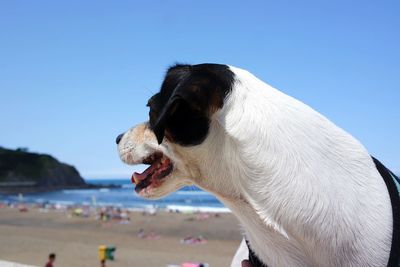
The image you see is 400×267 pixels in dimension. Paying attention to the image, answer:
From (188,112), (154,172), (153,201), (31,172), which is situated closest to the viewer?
(188,112)

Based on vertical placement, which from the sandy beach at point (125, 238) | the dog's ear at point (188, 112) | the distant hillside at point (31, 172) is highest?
the distant hillside at point (31, 172)

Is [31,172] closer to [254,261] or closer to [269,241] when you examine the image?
[254,261]

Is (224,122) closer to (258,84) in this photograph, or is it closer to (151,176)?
(258,84)

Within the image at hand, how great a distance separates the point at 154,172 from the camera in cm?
178

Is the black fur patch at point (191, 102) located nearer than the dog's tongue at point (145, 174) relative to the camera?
Yes

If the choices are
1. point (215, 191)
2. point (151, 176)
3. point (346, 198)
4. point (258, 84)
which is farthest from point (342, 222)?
point (151, 176)

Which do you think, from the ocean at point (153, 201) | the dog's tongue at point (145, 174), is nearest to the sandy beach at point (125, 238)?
the ocean at point (153, 201)

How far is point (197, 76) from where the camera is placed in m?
1.56

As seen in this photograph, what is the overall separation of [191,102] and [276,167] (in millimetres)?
329

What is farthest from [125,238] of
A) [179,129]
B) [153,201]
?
[179,129]

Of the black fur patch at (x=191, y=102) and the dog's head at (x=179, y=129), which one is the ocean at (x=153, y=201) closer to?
the dog's head at (x=179, y=129)

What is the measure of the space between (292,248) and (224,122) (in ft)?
1.45

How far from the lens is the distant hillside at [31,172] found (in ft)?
282

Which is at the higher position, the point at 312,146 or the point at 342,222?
the point at 312,146
